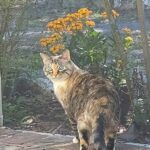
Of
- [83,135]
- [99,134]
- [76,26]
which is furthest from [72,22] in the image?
[99,134]

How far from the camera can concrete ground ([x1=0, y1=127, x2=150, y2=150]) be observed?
5961mm

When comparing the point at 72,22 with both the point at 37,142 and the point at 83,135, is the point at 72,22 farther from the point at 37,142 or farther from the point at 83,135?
the point at 83,135

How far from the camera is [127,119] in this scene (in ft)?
22.0

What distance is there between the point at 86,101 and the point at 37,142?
3.38 feet

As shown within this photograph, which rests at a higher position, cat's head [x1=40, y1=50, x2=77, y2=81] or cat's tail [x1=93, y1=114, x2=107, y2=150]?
cat's head [x1=40, y1=50, x2=77, y2=81]

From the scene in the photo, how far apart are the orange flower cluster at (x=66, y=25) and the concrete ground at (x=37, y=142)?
1312 millimetres

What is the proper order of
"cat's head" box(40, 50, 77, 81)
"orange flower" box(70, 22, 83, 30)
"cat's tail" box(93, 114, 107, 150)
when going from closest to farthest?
"cat's tail" box(93, 114, 107, 150) < "cat's head" box(40, 50, 77, 81) < "orange flower" box(70, 22, 83, 30)

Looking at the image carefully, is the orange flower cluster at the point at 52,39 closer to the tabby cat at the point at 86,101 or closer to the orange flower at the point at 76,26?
the orange flower at the point at 76,26

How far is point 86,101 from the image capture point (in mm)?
5613

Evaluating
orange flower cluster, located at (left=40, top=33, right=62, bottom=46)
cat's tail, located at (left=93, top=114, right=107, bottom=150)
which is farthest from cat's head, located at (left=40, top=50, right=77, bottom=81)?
orange flower cluster, located at (left=40, top=33, right=62, bottom=46)

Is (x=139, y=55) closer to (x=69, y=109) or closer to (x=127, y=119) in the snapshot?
(x=127, y=119)

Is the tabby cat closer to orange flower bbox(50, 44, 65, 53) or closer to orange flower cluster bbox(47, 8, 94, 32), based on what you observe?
orange flower bbox(50, 44, 65, 53)

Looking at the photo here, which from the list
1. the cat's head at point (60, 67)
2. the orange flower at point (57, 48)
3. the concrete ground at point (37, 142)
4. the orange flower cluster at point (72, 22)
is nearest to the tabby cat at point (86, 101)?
the cat's head at point (60, 67)

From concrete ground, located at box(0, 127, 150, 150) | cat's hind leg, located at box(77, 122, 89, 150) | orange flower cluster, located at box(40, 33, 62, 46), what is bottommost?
concrete ground, located at box(0, 127, 150, 150)
